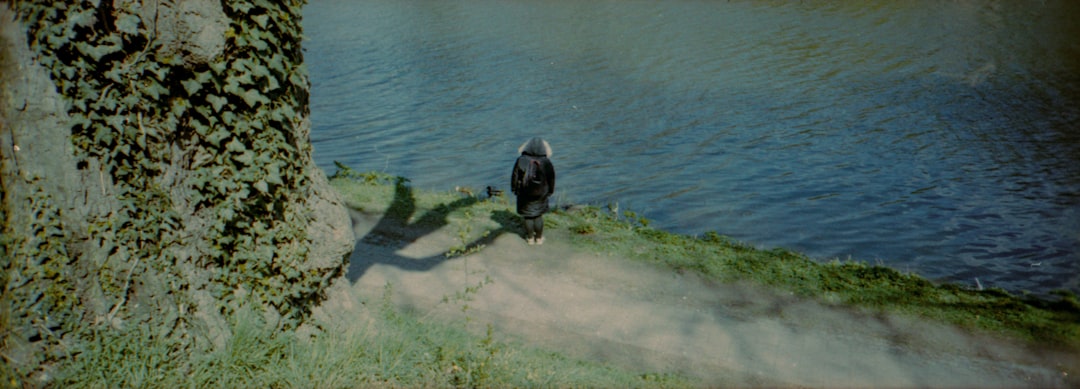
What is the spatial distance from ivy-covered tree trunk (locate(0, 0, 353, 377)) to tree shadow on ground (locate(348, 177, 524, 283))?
3197mm

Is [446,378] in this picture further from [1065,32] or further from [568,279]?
[1065,32]

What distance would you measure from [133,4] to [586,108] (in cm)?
1562

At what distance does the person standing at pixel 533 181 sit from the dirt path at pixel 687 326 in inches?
20.2

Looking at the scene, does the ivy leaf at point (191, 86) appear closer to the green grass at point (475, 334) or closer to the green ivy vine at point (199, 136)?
the green ivy vine at point (199, 136)

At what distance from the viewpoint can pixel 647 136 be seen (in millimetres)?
17266

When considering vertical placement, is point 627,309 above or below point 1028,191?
above

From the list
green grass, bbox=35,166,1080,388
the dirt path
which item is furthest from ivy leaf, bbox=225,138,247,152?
the dirt path

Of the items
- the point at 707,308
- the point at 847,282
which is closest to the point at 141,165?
the point at 707,308

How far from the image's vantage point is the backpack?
950 cm

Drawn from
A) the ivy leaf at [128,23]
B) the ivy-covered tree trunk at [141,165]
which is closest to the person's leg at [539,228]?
the ivy-covered tree trunk at [141,165]

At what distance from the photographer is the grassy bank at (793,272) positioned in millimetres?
7680

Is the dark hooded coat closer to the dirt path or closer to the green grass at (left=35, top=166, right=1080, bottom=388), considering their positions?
the dirt path

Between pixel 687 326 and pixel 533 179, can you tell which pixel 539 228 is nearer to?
pixel 533 179

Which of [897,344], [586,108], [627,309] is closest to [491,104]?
[586,108]
